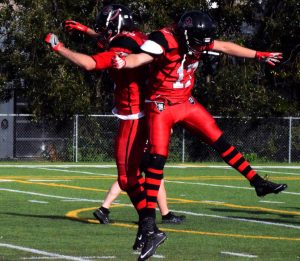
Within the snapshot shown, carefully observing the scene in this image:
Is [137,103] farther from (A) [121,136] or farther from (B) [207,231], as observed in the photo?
(B) [207,231]

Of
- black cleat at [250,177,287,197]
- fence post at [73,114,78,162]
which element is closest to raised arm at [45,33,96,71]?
black cleat at [250,177,287,197]

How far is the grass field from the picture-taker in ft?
34.2

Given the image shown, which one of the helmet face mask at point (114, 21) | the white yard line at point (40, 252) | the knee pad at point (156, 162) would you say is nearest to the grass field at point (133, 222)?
the white yard line at point (40, 252)

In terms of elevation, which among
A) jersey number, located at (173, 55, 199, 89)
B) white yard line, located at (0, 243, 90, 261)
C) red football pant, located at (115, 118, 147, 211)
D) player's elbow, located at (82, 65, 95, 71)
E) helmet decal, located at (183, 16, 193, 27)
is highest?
helmet decal, located at (183, 16, 193, 27)

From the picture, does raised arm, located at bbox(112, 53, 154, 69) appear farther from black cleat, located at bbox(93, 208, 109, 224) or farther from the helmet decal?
black cleat, located at bbox(93, 208, 109, 224)

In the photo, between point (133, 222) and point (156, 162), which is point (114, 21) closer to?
point (156, 162)

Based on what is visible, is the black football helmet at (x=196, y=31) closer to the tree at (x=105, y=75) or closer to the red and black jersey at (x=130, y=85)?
the red and black jersey at (x=130, y=85)

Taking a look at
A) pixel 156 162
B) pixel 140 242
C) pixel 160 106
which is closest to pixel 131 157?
pixel 156 162

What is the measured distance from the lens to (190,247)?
35.4 ft

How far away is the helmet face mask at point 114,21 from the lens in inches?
434

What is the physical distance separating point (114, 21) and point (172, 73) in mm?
791

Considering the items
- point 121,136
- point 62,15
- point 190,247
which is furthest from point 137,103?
point 62,15

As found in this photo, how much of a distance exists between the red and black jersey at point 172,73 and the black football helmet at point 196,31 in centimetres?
9

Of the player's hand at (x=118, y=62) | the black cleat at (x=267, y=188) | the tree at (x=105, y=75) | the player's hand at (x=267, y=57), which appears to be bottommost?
the tree at (x=105, y=75)
